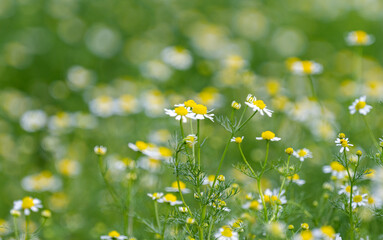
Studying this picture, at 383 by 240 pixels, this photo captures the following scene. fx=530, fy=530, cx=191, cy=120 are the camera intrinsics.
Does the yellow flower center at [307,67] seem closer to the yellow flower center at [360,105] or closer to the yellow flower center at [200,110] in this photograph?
the yellow flower center at [360,105]

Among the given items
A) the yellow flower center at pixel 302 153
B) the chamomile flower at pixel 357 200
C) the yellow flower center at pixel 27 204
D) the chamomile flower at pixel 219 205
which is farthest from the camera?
the yellow flower center at pixel 27 204

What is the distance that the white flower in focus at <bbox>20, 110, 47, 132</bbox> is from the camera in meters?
4.43

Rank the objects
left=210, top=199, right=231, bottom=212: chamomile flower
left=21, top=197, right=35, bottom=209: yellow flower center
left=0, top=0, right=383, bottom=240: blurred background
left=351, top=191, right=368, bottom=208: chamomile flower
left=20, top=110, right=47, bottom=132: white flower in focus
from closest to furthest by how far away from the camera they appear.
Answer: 1. left=210, top=199, right=231, bottom=212: chamomile flower
2. left=351, top=191, right=368, bottom=208: chamomile flower
3. left=21, top=197, right=35, bottom=209: yellow flower center
4. left=0, top=0, right=383, bottom=240: blurred background
5. left=20, top=110, right=47, bottom=132: white flower in focus

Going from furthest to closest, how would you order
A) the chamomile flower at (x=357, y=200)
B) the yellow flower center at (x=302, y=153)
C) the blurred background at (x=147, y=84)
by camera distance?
the blurred background at (x=147, y=84) → the yellow flower center at (x=302, y=153) → the chamomile flower at (x=357, y=200)

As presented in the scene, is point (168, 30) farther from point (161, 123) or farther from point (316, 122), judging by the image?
point (316, 122)

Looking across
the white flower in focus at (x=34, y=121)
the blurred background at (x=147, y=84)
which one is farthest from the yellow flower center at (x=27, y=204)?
the white flower in focus at (x=34, y=121)

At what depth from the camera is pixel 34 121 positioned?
4.50 metres

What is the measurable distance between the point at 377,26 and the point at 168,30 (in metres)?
2.68

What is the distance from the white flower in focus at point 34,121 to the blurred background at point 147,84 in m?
0.01

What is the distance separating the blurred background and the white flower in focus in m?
0.01

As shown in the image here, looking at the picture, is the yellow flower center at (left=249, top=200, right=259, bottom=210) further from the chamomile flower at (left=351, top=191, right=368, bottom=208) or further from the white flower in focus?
the white flower in focus

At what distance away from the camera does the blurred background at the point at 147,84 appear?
3668 millimetres

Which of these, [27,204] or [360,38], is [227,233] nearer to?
[27,204]

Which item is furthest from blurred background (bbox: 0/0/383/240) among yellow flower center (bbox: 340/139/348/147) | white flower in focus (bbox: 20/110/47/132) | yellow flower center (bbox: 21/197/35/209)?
yellow flower center (bbox: 340/139/348/147)
